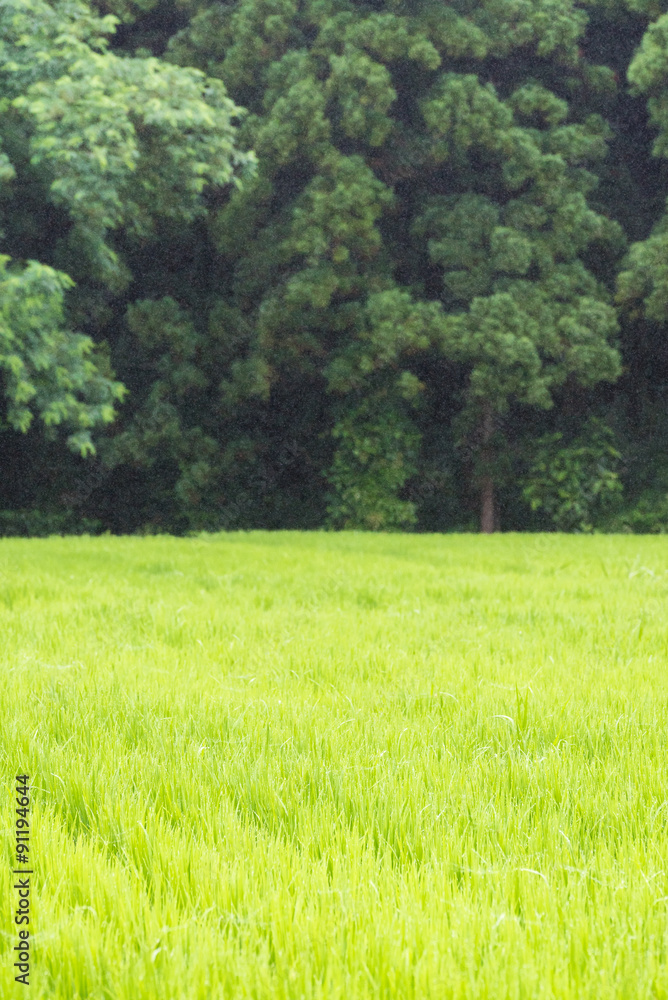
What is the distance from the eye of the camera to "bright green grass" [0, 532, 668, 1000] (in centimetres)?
127

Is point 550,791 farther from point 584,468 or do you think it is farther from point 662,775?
point 584,468

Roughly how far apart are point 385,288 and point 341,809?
16.5m

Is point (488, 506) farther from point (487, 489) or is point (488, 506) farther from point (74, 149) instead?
point (74, 149)

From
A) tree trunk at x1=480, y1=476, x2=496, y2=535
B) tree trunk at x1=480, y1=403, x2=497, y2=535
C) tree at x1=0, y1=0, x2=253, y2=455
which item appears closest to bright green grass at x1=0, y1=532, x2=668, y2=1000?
tree at x1=0, y1=0, x2=253, y2=455

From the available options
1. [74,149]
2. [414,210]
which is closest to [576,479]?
[414,210]

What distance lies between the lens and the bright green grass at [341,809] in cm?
127

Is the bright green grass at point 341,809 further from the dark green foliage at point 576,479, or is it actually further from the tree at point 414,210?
the dark green foliage at point 576,479

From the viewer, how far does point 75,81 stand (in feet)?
32.9

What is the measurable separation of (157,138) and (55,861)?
1174cm

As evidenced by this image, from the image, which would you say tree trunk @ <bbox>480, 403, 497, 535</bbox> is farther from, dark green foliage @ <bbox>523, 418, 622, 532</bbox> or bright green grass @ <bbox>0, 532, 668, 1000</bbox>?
bright green grass @ <bbox>0, 532, 668, 1000</bbox>

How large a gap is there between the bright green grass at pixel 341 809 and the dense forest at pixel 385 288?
1204 centimetres

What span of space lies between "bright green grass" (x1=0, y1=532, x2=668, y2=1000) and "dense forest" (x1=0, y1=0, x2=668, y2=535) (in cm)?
1204

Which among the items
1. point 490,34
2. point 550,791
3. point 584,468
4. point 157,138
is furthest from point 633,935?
point 490,34

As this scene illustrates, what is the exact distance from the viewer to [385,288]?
57.3 ft
